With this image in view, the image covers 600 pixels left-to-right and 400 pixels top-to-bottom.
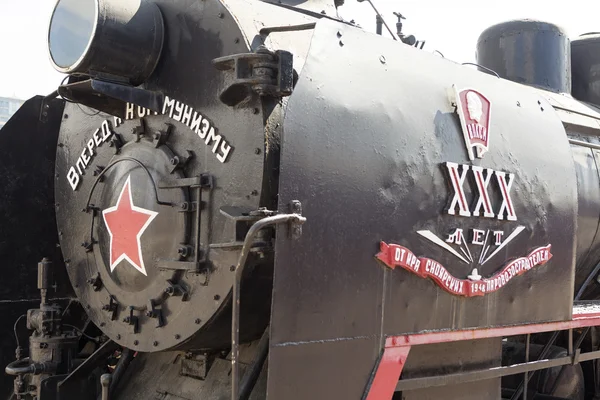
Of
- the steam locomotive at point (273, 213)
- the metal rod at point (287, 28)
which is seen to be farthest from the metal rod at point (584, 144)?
the metal rod at point (287, 28)

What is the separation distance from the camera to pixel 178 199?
300cm

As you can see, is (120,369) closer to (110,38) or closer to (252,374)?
(252,374)

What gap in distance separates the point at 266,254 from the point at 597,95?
4462 mm

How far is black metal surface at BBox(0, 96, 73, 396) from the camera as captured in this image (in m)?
3.98

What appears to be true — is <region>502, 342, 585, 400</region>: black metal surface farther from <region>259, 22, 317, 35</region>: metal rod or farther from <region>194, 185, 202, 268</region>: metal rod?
<region>259, 22, 317, 35</region>: metal rod

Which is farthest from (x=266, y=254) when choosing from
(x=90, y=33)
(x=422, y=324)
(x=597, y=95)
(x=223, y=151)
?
(x=597, y=95)

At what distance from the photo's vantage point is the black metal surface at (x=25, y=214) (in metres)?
3.98

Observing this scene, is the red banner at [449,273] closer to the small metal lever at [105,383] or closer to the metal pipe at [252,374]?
the metal pipe at [252,374]

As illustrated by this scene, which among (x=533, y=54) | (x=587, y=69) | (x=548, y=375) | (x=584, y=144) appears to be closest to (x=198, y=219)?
(x=548, y=375)

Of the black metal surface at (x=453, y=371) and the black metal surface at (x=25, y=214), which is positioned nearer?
the black metal surface at (x=453, y=371)

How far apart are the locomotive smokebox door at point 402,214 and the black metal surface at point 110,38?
90 cm

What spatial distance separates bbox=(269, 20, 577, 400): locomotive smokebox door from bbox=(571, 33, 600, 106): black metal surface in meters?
2.59

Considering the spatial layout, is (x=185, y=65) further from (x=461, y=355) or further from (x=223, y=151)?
(x=461, y=355)

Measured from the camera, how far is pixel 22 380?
12.0 ft
